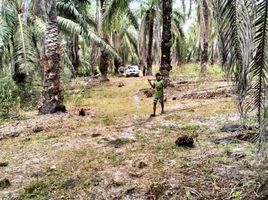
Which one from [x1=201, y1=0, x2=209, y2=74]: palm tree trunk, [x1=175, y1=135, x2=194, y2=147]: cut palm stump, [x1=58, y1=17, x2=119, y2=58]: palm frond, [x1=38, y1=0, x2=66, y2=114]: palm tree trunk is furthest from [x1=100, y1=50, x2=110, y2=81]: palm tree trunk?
[x1=175, y1=135, x2=194, y2=147]: cut palm stump

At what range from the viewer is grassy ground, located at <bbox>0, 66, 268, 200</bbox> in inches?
231

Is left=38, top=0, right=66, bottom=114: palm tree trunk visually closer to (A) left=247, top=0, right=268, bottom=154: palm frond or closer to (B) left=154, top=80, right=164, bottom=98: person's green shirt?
(B) left=154, top=80, right=164, bottom=98: person's green shirt

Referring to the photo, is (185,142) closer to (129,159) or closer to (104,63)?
(129,159)

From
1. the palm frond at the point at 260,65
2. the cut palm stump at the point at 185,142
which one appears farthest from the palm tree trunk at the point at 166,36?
the palm frond at the point at 260,65

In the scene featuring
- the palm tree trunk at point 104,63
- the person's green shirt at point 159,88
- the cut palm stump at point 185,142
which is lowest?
the cut palm stump at point 185,142

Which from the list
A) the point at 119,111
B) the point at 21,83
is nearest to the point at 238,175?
the point at 119,111

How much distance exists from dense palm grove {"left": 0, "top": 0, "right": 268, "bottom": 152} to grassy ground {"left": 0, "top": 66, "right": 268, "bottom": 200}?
963 millimetres

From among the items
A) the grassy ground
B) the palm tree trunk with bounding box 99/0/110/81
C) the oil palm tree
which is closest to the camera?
the oil palm tree

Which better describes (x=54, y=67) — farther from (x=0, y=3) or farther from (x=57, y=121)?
(x=0, y=3)

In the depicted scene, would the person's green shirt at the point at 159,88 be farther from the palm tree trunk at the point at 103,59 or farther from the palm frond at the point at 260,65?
the palm tree trunk at the point at 103,59

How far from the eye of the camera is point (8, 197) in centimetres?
599

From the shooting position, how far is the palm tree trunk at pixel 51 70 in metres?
11.7

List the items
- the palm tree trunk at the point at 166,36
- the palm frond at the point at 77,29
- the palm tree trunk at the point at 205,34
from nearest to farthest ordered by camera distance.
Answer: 1. the palm tree trunk at the point at 166,36
2. the palm frond at the point at 77,29
3. the palm tree trunk at the point at 205,34

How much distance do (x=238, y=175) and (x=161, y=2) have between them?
12.5 metres
